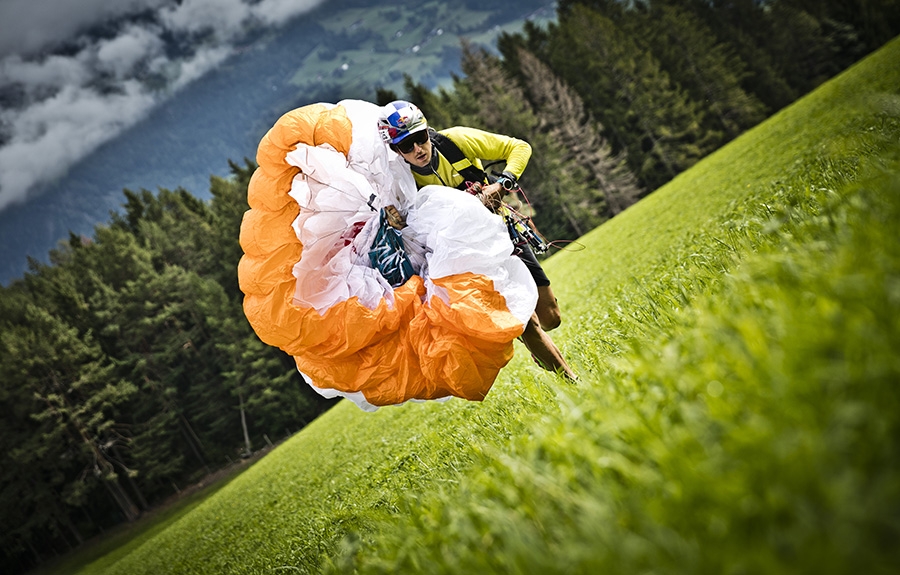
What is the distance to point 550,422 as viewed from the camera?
249 centimetres

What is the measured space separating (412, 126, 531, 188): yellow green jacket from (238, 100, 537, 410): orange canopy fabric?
0.92 ft

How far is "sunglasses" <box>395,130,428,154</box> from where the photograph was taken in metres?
4.77

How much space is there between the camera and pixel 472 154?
525cm

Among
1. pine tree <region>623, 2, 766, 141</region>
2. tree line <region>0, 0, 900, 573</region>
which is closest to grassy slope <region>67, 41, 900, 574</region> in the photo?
tree line <region>0, 0, 900, 573</region>

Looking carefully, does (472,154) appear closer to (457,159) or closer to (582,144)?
(457,159)

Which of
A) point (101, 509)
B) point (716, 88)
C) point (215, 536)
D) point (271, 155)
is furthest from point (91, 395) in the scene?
point (716, 88)

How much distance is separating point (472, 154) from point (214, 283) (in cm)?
3892

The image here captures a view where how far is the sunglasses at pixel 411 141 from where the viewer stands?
477 centimetres

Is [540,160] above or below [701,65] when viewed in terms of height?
below

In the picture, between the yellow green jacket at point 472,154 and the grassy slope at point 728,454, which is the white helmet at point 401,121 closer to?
the yellow green jacket at point 472,154

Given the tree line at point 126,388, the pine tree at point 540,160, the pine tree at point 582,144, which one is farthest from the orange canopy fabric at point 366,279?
the pine tree at point 582,144

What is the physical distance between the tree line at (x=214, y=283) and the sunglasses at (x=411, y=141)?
35400 mm

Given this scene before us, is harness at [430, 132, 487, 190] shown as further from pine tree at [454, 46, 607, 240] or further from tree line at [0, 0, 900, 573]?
pine tree at [454, 46, 607, 240]

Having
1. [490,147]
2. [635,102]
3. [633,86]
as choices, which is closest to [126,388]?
[490,147]
